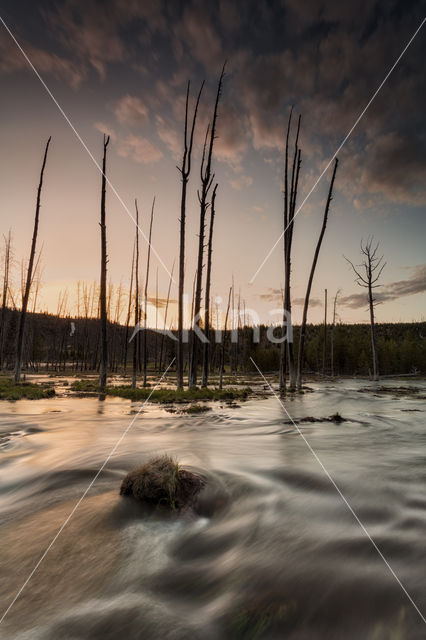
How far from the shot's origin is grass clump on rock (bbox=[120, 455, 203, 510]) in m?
3.47

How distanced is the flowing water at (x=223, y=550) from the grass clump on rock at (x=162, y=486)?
0.48ft

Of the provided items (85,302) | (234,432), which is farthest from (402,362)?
(234,432)

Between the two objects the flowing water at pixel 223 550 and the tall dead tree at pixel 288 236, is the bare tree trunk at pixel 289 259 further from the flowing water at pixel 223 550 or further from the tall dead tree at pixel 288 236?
the flowing water at pixel 223 550

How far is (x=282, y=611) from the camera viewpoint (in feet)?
6.64

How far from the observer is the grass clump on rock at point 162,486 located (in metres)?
3.47

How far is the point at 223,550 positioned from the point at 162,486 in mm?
995

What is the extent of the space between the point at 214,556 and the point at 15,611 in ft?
4.54

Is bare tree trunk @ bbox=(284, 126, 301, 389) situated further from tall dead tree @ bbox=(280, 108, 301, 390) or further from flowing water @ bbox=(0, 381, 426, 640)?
flowing water @ bbox=(0, 381, 426, 640)

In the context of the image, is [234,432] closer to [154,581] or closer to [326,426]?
[326,426]

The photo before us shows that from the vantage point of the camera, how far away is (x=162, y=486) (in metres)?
3.53

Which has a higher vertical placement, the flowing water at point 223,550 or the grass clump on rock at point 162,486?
the grass clump on rock at point 162,486

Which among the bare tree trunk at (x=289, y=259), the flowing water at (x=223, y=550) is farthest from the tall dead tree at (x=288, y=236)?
the flowing water at (x=223, y=550)

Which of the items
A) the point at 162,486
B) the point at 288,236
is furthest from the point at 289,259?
the point at 162,486

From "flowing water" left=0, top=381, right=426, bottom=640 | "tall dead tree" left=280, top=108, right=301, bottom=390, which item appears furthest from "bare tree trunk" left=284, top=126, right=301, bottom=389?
"flowing water" left=0, top=381, right=426, bottom=640
